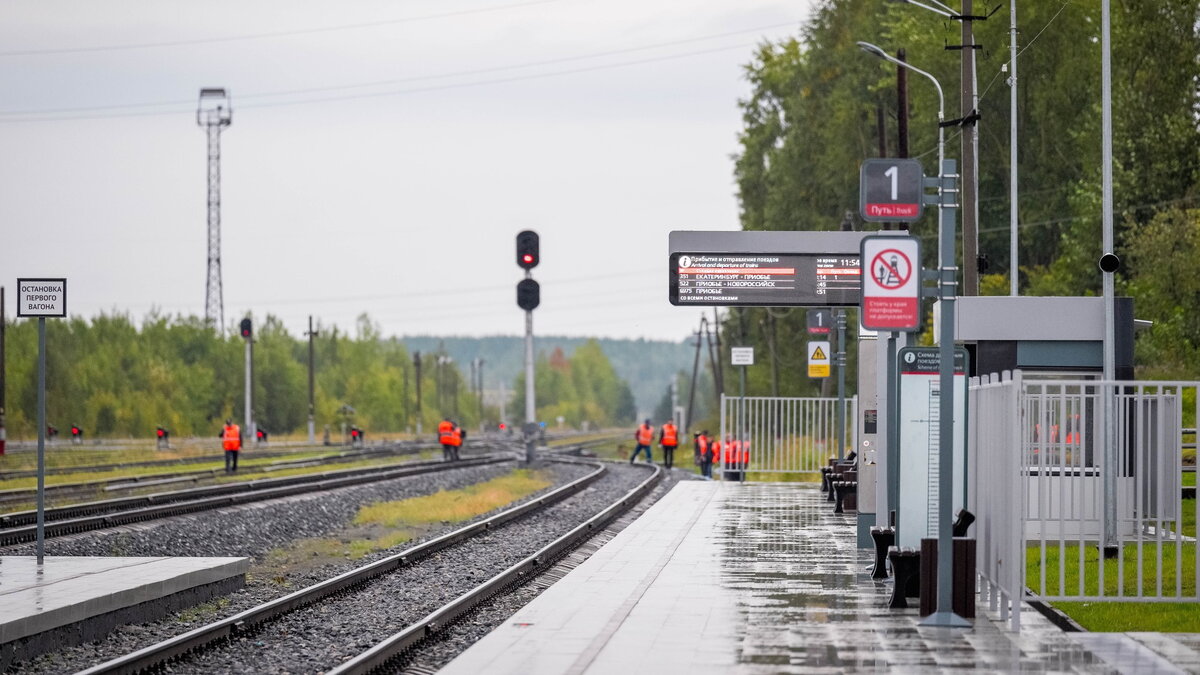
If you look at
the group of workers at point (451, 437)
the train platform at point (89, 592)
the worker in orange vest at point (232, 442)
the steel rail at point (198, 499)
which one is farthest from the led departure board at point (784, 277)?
the group of workers at point (451, 437)

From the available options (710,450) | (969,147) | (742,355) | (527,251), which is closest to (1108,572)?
(969,147)

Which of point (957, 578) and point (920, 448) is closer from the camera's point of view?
point (957, 578)

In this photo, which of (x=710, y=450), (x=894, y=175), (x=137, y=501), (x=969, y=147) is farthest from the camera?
(x=710, y=450)

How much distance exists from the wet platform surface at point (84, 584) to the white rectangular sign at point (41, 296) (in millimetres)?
2722

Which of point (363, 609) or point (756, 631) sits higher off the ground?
point (756, 631)

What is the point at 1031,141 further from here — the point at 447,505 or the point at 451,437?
the point at 447,505

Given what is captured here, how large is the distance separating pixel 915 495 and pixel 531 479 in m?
29.4

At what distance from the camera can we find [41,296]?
17609mm

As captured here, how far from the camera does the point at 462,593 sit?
1773 cm

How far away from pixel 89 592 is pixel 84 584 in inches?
32.2

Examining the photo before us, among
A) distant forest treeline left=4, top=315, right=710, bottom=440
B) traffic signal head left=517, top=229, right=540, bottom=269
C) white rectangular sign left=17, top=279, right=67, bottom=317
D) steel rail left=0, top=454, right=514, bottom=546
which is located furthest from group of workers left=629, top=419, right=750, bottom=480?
distant forest treeline left=4, top=315, right=710, bottom=440

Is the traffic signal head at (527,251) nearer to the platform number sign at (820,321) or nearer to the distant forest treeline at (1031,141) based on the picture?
the distant forest treeline at (1031,141)

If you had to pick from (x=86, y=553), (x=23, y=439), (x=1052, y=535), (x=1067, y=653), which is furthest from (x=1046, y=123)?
(x=23, y=439)

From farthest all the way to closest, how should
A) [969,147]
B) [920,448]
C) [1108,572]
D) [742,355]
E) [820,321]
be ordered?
[742,355] → [820,321] → [969,147] → [1108,572] → [920,448]
